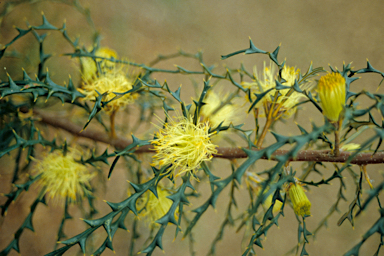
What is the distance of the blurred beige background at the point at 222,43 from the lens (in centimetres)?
76

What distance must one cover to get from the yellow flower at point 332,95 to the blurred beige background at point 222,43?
0.64 m

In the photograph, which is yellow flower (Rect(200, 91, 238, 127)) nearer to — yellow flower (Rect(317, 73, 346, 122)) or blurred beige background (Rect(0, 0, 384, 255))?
yellow flower (Rect(317, 73, 346, 122))

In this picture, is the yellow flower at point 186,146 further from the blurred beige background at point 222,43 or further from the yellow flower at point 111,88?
the blurred beige background at point 222,43

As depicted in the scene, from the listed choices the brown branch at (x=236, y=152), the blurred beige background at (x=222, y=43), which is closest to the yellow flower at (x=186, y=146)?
the brown branch at (x=236, y=152)

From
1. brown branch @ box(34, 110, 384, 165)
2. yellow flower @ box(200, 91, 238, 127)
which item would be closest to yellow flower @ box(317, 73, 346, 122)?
brown branch @ box(34, 110, 384, 165)

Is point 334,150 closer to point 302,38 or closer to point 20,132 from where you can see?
point 20,132

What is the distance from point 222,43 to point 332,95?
0.74 meters

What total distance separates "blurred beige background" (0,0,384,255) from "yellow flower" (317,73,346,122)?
25.3 inches

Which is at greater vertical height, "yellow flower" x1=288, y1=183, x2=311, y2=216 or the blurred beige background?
the blurred beige background

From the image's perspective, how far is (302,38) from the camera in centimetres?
85

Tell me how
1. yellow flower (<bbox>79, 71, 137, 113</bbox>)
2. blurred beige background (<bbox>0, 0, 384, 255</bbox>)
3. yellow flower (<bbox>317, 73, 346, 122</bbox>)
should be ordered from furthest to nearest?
blurred beige background (<bbox>0, 0, 384, 255</bbox>), yellow flower (<bbox>79, 71, 137, 113</bbox>), yellow flower (<bbox>317, 73, 346, 122</bbox>)

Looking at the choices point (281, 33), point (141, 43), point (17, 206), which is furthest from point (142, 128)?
point (281, 33)

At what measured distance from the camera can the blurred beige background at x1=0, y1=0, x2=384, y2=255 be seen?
2.51 feet

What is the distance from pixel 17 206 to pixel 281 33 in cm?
96
